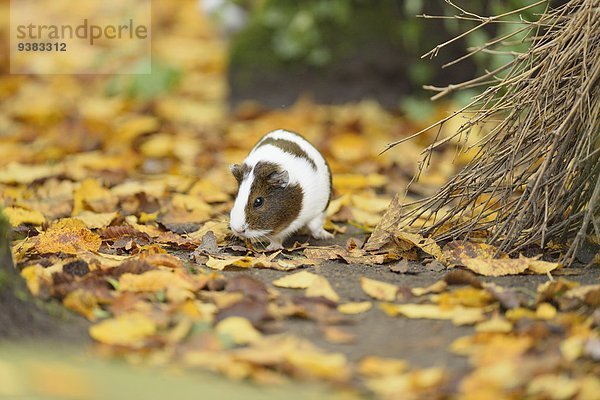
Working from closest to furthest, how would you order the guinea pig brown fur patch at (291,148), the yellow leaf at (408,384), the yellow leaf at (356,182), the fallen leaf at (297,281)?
the yellow leaf at (408,384) → the fallen leaf at (297,281) → the guinea pig brown fur patch at (291,148) → the yellow leaf at (356,182)

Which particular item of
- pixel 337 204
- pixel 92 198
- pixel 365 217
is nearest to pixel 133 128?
pixel 92 198

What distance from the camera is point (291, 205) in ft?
15.9

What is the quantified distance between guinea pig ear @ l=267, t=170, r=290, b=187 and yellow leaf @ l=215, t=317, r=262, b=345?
1411 mm

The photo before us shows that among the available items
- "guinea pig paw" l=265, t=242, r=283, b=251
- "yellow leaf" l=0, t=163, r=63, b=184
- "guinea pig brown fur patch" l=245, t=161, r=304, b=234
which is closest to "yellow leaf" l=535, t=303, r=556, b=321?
"guinea pig paw" l=265, t=242, r=283, b=251

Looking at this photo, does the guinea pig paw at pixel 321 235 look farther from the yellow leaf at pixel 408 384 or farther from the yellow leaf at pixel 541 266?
the yellow leaf at pixel 408 384

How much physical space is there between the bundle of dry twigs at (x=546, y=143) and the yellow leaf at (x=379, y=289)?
0.74 meters

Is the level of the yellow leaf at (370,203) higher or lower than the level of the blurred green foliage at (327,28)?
lower

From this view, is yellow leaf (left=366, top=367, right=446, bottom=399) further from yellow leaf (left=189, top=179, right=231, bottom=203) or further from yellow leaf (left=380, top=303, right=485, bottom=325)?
yellow leaf (left=189, top=179, right=231, bottom=203)

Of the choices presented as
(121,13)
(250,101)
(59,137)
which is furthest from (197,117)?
(121,13)

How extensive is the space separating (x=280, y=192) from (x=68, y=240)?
116 centimetres

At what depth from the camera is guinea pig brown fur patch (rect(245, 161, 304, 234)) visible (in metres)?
4.71

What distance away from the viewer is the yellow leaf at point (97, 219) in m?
4.88

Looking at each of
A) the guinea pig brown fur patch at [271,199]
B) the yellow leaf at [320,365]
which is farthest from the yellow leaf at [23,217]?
the yellow leaf at [320,365]

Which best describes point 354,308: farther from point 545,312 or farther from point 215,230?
point 215,230
